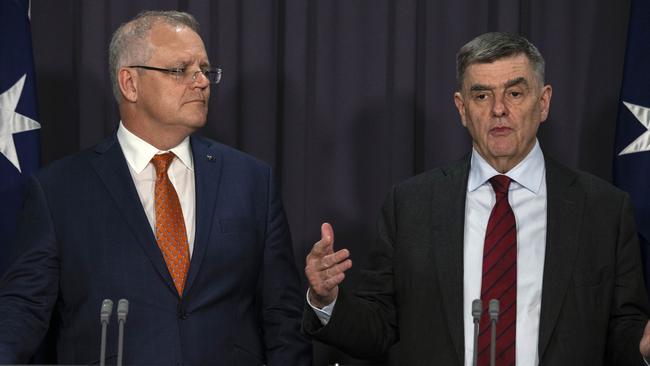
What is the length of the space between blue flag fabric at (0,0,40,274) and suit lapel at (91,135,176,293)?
17.1 inches

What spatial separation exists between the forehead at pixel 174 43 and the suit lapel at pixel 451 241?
895 mm

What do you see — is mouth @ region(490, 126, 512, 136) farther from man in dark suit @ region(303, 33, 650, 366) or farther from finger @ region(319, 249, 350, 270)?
finger @ region(319, 249, 350, 270)

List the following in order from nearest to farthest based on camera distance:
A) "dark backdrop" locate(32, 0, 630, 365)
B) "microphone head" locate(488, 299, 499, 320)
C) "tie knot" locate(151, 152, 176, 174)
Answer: "microphone head" locate(488, 299, 499, 320) → "tie knot" locate(151, 152, 176, 174) → "dark backdrop" locate(32, 0, 630, 365)

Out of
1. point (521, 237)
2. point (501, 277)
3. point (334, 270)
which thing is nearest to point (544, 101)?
point (521, 237)

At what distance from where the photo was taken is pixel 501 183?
3078mm

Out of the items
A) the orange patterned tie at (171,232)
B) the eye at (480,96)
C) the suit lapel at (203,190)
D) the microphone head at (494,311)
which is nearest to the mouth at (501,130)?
the eye at (480,96)

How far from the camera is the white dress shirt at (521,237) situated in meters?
2.92

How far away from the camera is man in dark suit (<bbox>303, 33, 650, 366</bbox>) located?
2.91m

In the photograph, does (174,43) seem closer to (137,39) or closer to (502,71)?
(137,39)

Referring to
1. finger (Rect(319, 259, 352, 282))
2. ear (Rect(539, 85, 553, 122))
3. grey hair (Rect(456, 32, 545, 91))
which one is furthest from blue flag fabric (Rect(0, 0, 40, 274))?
ear (Rect(539, 85, 553, 122))

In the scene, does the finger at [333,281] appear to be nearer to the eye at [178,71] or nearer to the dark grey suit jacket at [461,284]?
the dark grey suit jacket at [461,284]

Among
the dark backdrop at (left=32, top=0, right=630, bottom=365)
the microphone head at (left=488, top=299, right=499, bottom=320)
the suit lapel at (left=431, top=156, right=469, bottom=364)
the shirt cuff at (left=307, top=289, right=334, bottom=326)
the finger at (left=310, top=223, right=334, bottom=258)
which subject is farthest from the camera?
the dark backdrop at (left=32, top=0, right=630, bottom=365)

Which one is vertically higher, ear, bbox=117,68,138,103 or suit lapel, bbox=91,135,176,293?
ear, bbox=117,68,138,103

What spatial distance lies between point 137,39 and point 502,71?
1195 millimetres
